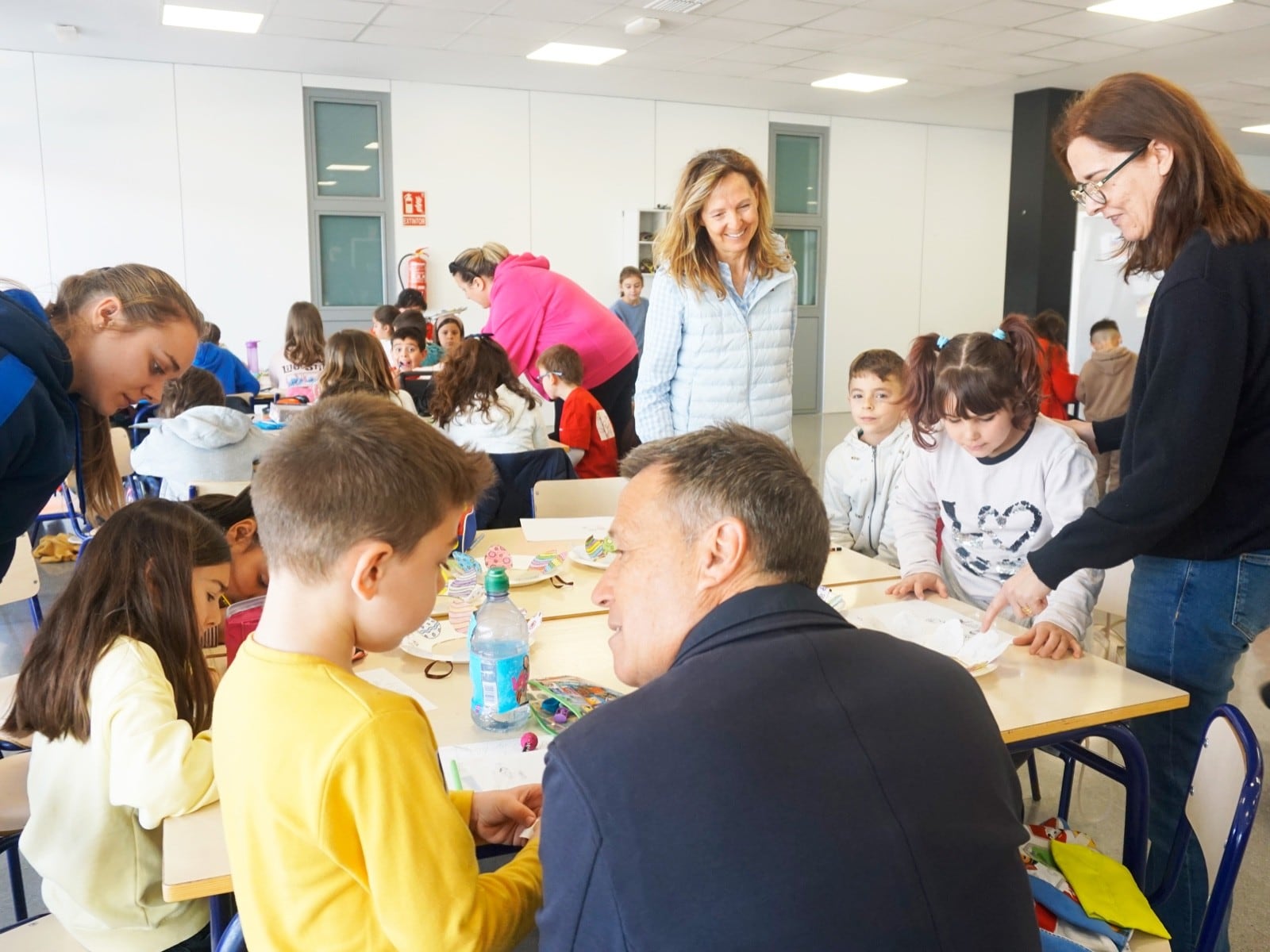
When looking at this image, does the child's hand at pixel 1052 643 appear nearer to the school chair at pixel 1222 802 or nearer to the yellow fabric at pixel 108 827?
the school chair at pixel 1222 802

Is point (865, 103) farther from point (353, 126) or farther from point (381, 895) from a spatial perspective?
point (381, 895)

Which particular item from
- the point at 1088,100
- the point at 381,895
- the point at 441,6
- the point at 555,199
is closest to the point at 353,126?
the point at 555,199

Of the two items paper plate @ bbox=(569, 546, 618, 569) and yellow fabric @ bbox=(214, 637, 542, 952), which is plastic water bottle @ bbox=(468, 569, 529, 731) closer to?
yellow fabric @ bbox=(214, 637, 542, 952)

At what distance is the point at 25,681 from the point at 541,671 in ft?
2.74

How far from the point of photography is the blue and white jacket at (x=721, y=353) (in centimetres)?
295

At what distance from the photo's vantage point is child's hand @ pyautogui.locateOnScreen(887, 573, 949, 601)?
2.25 m

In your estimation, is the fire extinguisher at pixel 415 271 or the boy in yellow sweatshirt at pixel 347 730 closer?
the boy in yellow sweatshirt at pixel 347 730

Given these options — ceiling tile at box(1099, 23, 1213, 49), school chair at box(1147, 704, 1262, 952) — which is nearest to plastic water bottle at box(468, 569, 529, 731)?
school chair at box(1147, 704, 1262, 952)

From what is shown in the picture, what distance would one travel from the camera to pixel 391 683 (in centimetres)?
179

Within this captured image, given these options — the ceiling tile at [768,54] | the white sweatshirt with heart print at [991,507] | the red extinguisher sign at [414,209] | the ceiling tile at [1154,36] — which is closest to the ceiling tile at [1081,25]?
the ceiling tile at [1154,36]

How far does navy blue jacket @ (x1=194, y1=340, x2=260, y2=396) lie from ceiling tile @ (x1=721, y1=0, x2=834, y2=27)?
3.82m

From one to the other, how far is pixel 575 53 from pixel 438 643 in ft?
22.4

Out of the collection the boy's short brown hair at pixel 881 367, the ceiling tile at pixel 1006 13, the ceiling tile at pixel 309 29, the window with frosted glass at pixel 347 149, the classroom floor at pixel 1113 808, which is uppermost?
the ceiling tile at pixel 1006 13

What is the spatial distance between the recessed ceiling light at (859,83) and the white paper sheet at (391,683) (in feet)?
26.2
